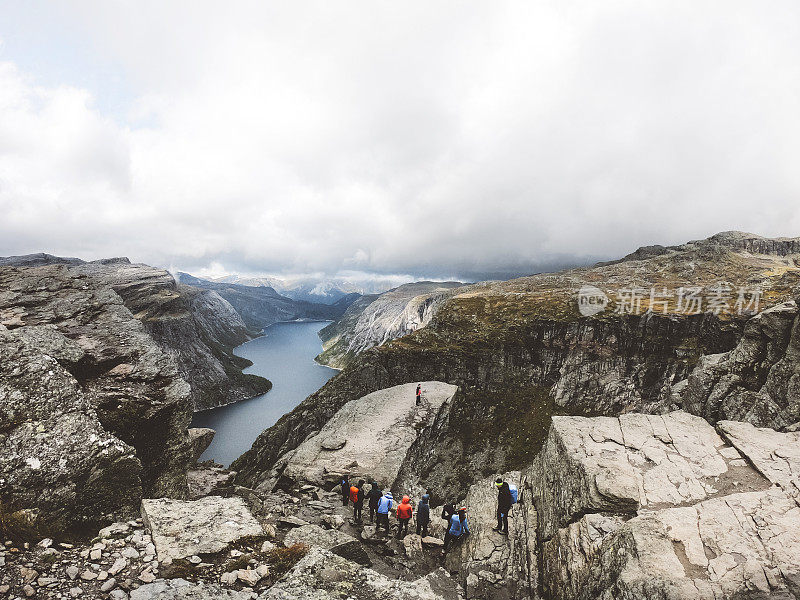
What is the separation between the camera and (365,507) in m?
25.2

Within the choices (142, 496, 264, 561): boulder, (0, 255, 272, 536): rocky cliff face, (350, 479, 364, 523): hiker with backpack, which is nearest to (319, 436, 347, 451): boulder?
(350, 479, 364, 523): hiker with backpack

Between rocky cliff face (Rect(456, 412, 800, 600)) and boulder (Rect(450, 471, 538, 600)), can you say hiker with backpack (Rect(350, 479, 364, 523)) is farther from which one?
rocky cliff face (Rect(456, 412, 800, 600))

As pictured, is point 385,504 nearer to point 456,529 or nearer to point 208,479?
point 456,529

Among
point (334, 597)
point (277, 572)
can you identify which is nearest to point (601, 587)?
point (334, 597)

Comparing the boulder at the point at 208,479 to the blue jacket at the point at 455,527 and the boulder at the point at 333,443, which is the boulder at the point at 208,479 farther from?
the blue jacket at the point at 455,527

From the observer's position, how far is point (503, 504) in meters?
20.7

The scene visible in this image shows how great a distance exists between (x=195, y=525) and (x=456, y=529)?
13664mm

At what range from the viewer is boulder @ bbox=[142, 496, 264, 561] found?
11242 millimetres

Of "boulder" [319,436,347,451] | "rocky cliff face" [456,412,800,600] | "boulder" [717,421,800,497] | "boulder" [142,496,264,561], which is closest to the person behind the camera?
"rocky cliff face" [456,412,800,600]

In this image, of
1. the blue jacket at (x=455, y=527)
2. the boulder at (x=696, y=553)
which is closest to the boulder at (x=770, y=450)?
the boulder at (x=696, y=553)

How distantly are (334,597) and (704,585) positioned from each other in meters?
11.6

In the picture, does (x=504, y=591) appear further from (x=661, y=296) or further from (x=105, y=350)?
(x=661, y=296)

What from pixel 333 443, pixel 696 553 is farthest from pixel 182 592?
pixel 333 443

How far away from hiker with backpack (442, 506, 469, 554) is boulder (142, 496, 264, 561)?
11029 millimetres
